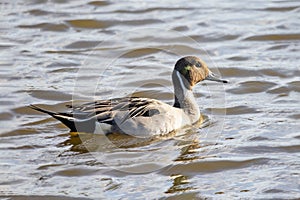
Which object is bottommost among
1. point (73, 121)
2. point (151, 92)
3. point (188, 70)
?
point (151, 92)

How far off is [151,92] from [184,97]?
93cm

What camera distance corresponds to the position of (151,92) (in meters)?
10.3

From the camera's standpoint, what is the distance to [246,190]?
283 inches

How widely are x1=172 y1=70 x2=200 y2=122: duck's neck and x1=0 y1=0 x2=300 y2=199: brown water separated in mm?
254

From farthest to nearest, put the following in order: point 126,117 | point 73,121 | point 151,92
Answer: point 151,92, point 126,117, point 73,121

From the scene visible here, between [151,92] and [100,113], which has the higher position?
[100,113]

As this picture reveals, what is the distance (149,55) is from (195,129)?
9.05 ft

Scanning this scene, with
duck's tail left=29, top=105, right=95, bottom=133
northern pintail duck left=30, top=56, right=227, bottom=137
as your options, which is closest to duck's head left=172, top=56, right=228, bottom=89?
northern pintail duck left=30, top=56, right=227, bottom=137

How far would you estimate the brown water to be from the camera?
750 centimetres

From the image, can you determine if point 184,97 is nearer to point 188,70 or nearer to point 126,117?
point 188,70

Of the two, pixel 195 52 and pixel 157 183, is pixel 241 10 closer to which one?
pixel 195 52

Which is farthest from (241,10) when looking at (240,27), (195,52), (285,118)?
(285,118)

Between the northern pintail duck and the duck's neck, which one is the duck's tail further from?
the duck's neck

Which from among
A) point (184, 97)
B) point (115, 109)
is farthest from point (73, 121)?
point (184, 97)
